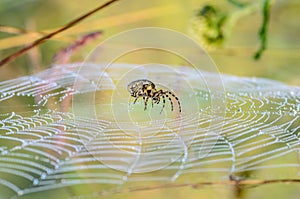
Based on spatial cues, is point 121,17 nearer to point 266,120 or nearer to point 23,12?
point 23,12


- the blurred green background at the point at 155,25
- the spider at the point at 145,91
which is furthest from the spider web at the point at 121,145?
the blurred green background at the point at 155,25

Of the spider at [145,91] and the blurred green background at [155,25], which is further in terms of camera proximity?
the blurred green background at [155,25]

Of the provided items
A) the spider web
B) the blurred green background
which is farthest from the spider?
the blurred green background

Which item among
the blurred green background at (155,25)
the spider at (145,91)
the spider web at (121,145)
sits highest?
the blurred green background at (155,25)

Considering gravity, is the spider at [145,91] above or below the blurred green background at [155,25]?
below

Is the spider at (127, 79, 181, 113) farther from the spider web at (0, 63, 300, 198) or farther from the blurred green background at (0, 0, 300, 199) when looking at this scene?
the blurred green background at (0, 0, 300, 199)

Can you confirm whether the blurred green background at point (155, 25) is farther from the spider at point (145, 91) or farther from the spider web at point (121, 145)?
the spider at point (145, 91)
